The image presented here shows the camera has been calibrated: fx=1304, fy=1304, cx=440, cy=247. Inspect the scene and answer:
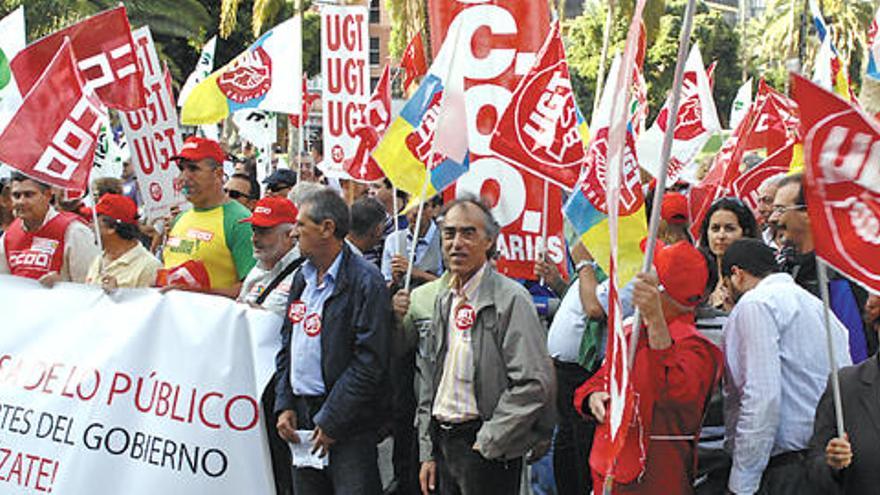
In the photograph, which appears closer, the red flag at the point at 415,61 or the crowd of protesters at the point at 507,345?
the crowd of protesters at the point at 507,345

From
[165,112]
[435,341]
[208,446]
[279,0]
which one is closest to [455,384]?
[435,341]

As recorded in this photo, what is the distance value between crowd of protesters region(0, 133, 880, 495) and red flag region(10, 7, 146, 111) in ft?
2.12

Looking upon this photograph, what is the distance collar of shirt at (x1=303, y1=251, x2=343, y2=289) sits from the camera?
583 cm

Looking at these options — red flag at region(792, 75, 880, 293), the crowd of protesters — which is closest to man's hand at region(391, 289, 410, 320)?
the crowd of protesters

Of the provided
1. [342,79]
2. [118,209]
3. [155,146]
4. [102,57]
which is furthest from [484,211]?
[342,79]

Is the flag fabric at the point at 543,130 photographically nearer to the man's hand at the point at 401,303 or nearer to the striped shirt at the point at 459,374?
the man's hand at the point at 401,303

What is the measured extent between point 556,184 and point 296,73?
5.03 m

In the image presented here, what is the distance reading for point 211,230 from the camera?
689cm

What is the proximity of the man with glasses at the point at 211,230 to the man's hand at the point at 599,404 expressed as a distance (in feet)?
8.37

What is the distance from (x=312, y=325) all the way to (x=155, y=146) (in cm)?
303

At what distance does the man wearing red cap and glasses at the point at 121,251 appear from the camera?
6.96 m

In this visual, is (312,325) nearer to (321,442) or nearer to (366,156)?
(321,442)

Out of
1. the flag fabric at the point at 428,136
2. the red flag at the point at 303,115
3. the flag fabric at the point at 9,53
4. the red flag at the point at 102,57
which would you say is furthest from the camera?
the red flag at the point at 303,115

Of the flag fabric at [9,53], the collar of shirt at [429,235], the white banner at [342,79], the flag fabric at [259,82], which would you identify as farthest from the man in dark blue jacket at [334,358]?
the flag fabric at [259,82]
